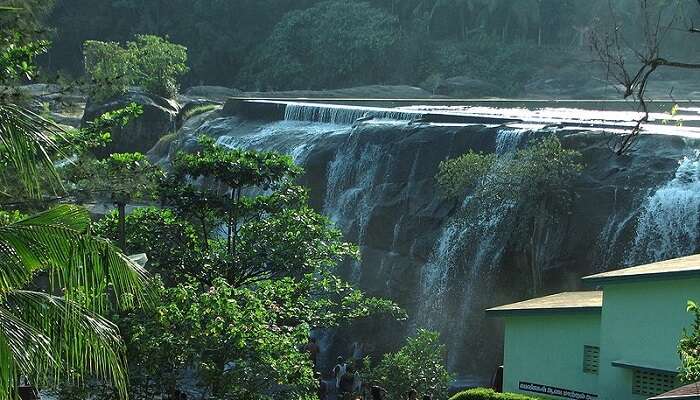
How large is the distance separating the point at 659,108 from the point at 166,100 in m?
19.8

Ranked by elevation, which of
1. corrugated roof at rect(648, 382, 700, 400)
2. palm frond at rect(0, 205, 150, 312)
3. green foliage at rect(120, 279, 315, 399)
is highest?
palm frond at rect(0, 205, 150, 312)

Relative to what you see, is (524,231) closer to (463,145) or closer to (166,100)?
(463,145)

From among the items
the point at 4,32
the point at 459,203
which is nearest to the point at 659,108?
the point at 459,203

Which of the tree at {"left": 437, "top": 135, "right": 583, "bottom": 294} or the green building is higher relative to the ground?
the tree at {"left": 437, "top": 135, "right": 583, "bottom": 294}

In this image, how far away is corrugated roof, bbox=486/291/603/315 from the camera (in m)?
A: 15.1

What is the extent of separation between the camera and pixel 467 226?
81.2 feet

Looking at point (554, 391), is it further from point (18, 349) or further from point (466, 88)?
Answer: point (466, 88)

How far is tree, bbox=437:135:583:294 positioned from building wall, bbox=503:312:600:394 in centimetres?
740

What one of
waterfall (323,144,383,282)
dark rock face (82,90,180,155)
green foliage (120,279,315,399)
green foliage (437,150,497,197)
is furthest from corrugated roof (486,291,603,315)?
dark rock face (82,90,180,155)

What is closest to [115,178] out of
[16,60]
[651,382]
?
[16,60]

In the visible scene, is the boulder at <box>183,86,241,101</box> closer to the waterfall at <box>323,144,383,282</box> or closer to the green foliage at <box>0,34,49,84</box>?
the waterfall at <box>323,144,383,282</box>

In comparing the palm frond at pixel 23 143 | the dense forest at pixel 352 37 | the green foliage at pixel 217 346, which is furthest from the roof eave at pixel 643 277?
the dense forest at pixel 352 37

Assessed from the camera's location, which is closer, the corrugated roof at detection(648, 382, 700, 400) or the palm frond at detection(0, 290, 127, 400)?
the palm frond at detection(0, 290, 127, 400)

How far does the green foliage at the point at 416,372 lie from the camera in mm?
16781
